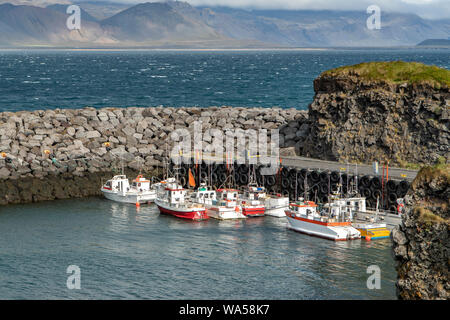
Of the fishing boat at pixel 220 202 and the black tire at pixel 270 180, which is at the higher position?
the black tire at pixel 270 180

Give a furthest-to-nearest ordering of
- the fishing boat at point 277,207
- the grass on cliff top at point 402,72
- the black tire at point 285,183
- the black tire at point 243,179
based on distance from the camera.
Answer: the black tire at point 243,179
the black tire at point 285,183
the grass on cliff top at point 402,72
the fishing boat at point 277,207

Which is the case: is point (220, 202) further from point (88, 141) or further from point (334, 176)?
point (88, 141)

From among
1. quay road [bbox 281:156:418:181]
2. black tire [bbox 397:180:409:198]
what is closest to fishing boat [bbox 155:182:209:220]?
quay road [bbox 281:156:418:181]

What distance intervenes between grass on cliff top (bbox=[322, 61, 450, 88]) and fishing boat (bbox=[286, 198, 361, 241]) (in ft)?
54.7

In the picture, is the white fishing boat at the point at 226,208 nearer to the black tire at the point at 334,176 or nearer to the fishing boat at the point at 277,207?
the fishing boat at the point at 277,207

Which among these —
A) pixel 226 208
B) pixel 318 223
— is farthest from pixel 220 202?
pixel 318 223

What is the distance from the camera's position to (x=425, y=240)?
2606cm

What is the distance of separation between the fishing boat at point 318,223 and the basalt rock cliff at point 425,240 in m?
22.7

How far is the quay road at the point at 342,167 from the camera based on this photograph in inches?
2228

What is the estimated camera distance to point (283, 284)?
39469 mm

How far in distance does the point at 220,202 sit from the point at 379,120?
1674cm

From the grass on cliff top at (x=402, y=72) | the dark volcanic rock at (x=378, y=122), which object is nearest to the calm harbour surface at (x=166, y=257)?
the dark volcanic rock at (x=378, y=122)

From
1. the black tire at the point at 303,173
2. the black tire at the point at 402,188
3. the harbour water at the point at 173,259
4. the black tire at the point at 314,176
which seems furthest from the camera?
the black tire at the point at 303,173
